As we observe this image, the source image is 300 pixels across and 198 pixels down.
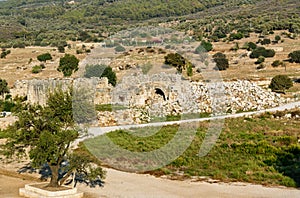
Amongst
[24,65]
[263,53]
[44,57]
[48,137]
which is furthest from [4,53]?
[48,137]

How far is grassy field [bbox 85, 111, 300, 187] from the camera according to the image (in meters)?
18.5

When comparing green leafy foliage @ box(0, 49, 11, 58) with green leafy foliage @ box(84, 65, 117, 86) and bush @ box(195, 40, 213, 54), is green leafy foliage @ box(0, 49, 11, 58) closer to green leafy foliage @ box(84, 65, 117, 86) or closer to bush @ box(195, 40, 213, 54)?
bush @ box(195, 40, 213, 54)

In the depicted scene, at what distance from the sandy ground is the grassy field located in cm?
75

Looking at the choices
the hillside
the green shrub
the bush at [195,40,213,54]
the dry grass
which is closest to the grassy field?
the green shrub

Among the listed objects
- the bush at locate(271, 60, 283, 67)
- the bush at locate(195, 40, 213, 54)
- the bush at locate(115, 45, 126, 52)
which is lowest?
the bush at locate(271, 60, 283, 67)

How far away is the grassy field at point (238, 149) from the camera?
18.5m

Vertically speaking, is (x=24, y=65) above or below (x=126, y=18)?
below

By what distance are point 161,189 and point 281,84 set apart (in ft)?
73.1

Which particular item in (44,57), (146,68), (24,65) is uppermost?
(146,68)

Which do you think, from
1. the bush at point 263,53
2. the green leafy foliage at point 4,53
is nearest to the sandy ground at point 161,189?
the bush at point 263,53

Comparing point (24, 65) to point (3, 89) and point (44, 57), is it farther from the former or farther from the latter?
point (3, 89)

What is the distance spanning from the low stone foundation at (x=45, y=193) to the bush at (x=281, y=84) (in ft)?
77.8

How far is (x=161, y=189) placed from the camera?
17.3 m

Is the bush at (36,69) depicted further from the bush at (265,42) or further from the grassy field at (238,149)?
the grassy field at (238,149)
